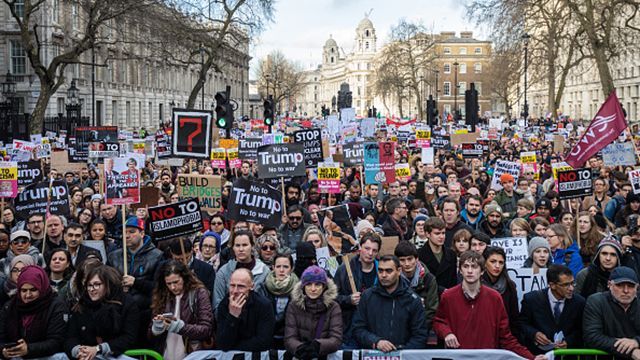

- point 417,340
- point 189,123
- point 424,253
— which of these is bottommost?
point 417,340

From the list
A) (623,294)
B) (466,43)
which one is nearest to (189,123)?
(623,294)

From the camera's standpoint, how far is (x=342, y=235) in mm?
8656

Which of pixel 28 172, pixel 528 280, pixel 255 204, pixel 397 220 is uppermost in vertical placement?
pixel 28 172

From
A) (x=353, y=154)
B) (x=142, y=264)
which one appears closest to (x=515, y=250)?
(x=142, y=264)

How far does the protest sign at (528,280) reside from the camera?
25.4ft

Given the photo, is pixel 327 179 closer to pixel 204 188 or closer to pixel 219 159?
pixel 204 188

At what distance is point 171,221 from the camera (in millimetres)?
8469

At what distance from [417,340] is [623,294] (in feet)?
5.25

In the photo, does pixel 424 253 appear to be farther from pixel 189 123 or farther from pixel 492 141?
pixel 492 141

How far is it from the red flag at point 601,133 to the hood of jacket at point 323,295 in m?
6.84

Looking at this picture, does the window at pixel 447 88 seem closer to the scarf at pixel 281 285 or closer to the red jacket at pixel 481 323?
the scarf at pixel 281 285

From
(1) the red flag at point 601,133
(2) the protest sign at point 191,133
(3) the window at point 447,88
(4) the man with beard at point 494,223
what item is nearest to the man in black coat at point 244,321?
(4) the man with beard at point 494,223

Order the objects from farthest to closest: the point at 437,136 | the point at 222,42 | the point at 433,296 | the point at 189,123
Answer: the point at 222,42 < the point at 437,136 < the point at 189,123 < the point at 433,296

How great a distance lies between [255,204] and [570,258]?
3.44 meters
